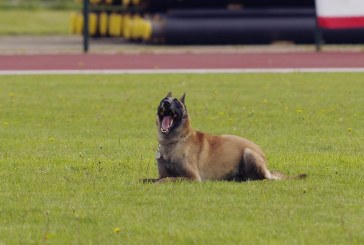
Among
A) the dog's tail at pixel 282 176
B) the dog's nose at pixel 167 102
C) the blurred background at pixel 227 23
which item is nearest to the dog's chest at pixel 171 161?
the dog's nose at pixel 167 102

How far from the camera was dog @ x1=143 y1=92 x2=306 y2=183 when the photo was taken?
10.3 m

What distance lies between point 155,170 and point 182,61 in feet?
54.9

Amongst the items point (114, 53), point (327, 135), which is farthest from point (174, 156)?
point (114, 53)

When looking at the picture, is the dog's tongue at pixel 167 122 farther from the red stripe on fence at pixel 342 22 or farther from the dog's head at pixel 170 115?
the red stripe on fence at pixel 342 22

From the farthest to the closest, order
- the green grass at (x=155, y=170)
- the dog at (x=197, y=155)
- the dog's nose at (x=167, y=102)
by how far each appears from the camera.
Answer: the dog at (x=197, y=155), the dog's nose at (x=167, y=102), the green grass at (x=155, y=170)

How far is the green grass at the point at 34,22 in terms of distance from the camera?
161ft

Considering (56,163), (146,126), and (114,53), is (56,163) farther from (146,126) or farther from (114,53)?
(114,53)

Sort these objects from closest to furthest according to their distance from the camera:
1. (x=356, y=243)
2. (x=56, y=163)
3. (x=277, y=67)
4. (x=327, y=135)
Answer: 1. (x=356, y=243)
2. (x=56, y=163)
3. (x=327, y=135)
4. (x=277, y=67)

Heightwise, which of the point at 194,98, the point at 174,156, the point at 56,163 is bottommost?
the point at 194,98

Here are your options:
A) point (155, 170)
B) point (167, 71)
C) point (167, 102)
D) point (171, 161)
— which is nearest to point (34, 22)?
point (167, 71)

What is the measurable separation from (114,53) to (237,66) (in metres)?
5.51

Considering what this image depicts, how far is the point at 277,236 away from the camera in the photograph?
27.0 feet

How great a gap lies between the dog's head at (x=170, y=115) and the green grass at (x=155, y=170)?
516mm

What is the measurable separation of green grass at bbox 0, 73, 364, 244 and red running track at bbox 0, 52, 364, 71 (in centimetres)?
458
